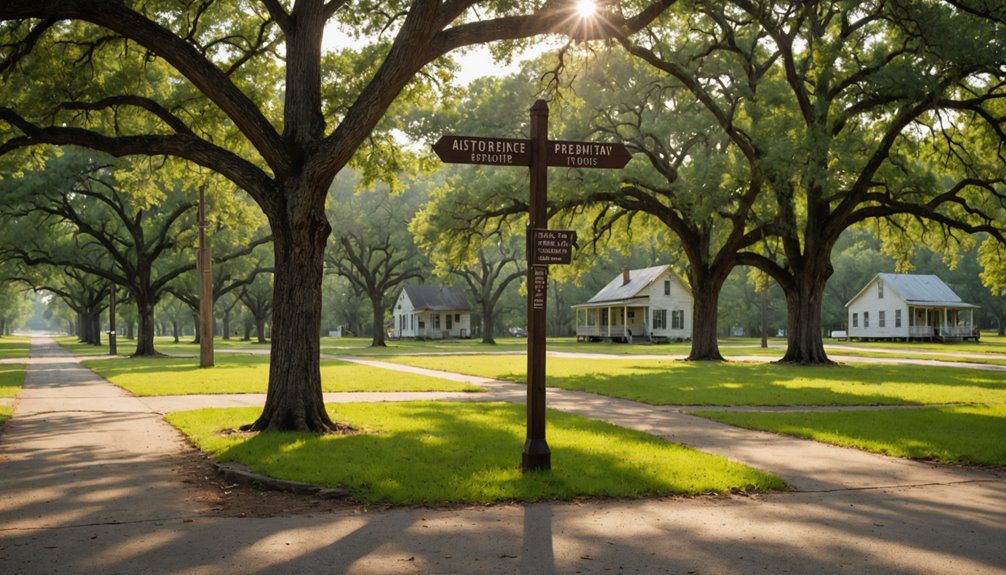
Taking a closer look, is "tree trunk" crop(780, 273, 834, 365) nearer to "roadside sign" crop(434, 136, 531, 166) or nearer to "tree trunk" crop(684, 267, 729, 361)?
"tree trunk" crop(684, 267, 729, 361)

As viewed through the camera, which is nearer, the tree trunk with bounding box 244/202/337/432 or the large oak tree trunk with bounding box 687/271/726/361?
the tree trunk with bounding box 244/202/337/432

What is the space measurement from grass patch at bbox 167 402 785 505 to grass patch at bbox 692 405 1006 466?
259 centimetres

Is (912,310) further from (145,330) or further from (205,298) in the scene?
(205,298)

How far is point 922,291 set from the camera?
6631cm

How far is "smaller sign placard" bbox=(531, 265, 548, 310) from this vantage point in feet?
26.4

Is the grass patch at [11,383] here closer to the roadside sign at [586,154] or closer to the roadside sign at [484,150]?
the roadside sign at [484,150]

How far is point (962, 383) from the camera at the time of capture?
808 inches

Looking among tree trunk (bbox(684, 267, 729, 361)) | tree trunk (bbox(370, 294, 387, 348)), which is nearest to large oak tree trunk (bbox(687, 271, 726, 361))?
tree trunk (bbox(684, 267, 729, 361))

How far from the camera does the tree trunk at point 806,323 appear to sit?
98.6ft

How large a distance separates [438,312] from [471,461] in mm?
71729

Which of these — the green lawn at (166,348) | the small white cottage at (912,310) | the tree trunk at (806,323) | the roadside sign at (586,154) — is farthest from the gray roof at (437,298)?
the roadside sign at (586,154)

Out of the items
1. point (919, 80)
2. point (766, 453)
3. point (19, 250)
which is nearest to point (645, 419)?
point (766, 453)

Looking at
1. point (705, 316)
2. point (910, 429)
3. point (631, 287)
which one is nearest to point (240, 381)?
point (910, 429)

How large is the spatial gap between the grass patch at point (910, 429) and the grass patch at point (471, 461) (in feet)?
8.50
